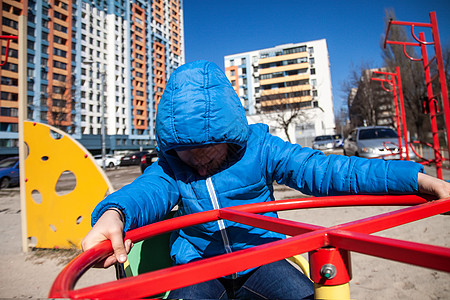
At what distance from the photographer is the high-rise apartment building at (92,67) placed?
31188 millimetres

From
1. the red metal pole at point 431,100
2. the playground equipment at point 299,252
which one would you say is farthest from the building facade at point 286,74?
the playground equipment at point 299,252

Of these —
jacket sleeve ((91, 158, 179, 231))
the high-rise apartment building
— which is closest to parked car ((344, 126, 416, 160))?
jacket sleeve ((91, 158, 179, 231))

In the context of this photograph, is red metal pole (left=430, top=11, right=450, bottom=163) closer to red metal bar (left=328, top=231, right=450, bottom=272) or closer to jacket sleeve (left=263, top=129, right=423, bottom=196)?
jacket sleeve (left=263, top=129, right=423, bottom=196)

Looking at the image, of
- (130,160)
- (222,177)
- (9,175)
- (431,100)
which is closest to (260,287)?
(222,177)

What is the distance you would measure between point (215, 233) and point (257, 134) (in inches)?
19.8

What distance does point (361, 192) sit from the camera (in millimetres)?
1118

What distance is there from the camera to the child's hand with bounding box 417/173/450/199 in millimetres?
936

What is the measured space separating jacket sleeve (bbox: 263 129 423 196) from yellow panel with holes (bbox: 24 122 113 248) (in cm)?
223

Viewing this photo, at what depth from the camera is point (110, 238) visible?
0.82m

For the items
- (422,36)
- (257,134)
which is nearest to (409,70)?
A: (422,36)

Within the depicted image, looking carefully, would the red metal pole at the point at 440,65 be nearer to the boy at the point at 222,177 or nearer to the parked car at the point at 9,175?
the boy at the point at 222,177

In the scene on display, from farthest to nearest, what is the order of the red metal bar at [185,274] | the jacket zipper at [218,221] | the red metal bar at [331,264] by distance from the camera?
the jacket zipper at [218,221] < the red metal bar at [331,264] < the red metal bar at [185,274]

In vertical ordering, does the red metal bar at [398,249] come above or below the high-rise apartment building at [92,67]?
below

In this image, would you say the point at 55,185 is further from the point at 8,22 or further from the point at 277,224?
the point at 8,22
